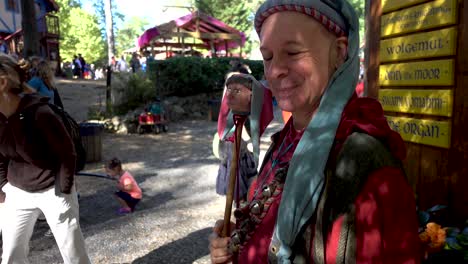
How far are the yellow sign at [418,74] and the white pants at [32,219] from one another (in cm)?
279

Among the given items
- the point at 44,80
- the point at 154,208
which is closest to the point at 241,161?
the point at 154,208

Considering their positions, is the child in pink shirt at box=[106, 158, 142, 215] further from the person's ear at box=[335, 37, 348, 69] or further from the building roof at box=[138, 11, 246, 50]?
the building roof at box=[138, 11, 246, 50]

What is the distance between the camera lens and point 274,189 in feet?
4.14

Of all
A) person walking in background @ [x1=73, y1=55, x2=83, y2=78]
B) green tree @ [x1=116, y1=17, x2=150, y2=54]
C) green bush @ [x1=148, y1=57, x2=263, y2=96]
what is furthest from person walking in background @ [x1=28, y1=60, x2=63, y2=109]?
green tree @ [x1=116, y1=17, x2=150, y2=54]

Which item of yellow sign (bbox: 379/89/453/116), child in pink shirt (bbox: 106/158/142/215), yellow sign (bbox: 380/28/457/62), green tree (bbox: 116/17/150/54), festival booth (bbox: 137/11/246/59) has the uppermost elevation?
green tree (bbox: 116/17/150/54)

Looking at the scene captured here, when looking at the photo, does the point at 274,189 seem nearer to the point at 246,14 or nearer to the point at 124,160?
the point at 124,160

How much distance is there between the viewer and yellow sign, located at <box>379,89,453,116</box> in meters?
2.67

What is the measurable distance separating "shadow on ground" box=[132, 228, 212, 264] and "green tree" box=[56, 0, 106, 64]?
5268 centimetres

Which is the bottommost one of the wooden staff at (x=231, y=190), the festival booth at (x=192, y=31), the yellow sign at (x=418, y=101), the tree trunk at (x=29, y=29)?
the wooden staff at (x=231, y=190)

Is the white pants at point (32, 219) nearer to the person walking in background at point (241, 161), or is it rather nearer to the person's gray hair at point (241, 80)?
the person walking in background at point (241, 161)

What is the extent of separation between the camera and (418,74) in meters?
2.94

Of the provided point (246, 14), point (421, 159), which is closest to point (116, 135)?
point (421, 159)

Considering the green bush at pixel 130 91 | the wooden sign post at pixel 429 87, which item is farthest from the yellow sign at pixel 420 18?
the green bush at pixel 130 91

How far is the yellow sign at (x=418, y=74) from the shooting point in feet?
8.71
